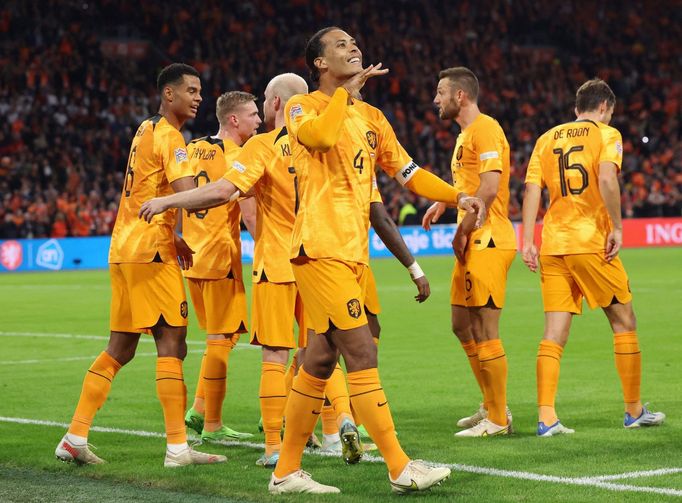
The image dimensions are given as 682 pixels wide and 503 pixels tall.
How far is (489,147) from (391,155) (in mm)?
1737

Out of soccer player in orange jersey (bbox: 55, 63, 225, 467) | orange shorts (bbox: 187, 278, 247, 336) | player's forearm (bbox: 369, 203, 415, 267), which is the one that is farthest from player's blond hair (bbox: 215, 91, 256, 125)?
player's forearm (bbox: 369, 203, 415, 267)

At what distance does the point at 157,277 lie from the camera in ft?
21.8

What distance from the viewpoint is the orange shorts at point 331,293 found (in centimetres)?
552

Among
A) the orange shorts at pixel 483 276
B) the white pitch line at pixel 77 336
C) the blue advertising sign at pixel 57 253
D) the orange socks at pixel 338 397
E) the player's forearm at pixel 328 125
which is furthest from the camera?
the blue advertising sign at pixel 57 253

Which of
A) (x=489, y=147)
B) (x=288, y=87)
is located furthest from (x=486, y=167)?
(x=288, y=87)

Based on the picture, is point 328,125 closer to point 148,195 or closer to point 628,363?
point 148,195

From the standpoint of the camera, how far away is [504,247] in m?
7.66

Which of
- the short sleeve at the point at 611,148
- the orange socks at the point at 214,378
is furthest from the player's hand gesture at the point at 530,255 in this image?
the orange socks at the point at 214,378

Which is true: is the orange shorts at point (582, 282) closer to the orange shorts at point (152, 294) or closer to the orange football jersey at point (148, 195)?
the orange shorts at point (152, 294)

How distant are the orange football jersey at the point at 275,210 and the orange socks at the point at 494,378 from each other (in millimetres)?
1637

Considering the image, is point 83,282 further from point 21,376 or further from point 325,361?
point 325,361

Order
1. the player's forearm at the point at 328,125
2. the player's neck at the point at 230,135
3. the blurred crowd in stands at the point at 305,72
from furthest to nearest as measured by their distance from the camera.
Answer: the blurred crowd in stands at the point at 305,72 < the player's neck at the point at 230,135 < the player's forearm at the point at 328,125

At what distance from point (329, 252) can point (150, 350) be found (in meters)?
7.42

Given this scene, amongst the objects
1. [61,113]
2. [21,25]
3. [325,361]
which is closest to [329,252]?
[325,361]
